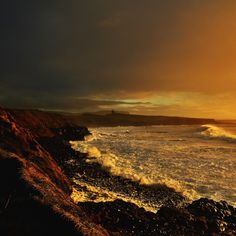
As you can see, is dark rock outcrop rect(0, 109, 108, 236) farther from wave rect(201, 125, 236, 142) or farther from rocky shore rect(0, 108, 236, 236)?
→ wave rect(201, 125, 236, 142)

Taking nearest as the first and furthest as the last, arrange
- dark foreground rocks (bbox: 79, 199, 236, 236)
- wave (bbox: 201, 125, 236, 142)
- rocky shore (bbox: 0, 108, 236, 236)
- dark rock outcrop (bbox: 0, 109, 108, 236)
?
dark rock outcrop (bbox: 0, 109, 108, 236) < rocky shore (bbox: 0, 108, 236, 236) < dark foreground rocks (bbox: 79, 199, 236, 236) < wave (bbox: 201, 125, 236, 142)

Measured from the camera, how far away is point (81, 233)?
512 centimetres

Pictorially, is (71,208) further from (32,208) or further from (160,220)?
(160,220)

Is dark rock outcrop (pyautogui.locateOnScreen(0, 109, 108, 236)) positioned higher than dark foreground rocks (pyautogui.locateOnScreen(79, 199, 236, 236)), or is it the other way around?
dark rock outcrop (pyautogui.locateOnScreen(0, 109, 108, 236))

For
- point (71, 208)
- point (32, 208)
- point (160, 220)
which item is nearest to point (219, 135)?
point (160, 220)

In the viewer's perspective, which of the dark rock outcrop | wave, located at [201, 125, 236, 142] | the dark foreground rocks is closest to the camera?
the dark rock outcrop

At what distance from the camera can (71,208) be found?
6043mm

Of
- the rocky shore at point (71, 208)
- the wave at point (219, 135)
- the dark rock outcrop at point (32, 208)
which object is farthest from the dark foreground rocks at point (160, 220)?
the wave at point (219, 135)

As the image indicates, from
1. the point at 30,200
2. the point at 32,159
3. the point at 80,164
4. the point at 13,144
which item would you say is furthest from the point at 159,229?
the point at 80,164

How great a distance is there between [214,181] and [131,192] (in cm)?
436

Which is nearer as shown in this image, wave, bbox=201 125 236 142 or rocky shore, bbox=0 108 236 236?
rocky shore, bbox=0 108 236 236

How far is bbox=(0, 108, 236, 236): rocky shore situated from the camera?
5.51 m

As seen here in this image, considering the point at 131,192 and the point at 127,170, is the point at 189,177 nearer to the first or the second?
the point at 127,170

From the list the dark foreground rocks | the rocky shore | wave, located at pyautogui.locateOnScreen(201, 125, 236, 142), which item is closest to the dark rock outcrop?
the rocky shore
